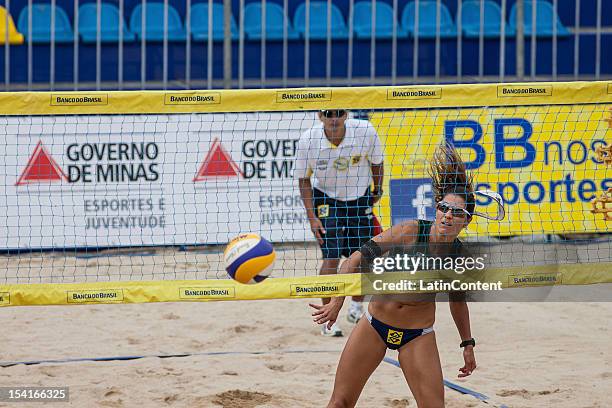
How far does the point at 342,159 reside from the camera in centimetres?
666

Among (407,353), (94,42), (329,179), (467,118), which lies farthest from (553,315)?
(94,42)

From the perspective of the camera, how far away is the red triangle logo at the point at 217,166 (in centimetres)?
936

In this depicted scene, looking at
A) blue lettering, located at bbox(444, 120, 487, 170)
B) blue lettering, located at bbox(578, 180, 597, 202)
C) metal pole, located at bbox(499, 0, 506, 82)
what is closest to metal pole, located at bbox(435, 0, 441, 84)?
metal pole, located at bbox(499, 0, 506, 82)

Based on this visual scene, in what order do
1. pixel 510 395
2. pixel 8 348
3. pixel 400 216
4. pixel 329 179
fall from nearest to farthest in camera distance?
1. pixel 510 395
2. pixel 8 348
3. pixel 329 179
4. pixel 400 216

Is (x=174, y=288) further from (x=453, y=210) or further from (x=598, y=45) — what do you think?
(x=598, y=45)

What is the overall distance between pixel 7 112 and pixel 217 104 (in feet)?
3.63

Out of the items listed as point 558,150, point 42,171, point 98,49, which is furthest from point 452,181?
point 98,49

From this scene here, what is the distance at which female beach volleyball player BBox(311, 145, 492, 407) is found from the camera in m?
3.84

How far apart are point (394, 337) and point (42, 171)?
20.8 feet

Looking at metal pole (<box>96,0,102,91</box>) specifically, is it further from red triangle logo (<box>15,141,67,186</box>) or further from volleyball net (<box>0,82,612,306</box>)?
Result: red triangle logo (<box>15,141,67,186</box>)

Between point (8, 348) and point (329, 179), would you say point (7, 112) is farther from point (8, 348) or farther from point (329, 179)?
point (329, 179)

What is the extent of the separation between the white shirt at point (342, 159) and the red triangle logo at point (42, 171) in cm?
368

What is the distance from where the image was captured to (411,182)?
9.43 m

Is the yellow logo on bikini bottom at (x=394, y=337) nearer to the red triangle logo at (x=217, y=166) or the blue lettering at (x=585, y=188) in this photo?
the red triangle logo at (x=217, y=166)
